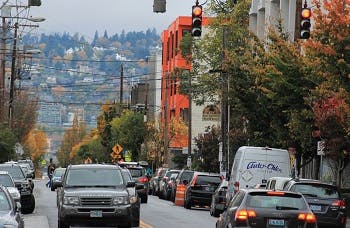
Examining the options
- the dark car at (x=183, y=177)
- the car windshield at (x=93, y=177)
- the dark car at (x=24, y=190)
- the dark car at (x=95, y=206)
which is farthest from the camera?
the dark car at (x=183, y=177)

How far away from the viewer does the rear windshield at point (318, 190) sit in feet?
97.0

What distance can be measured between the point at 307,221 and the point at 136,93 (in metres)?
115

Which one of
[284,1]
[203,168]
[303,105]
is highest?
[284,1]

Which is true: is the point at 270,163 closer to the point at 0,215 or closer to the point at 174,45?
the point at 0,215

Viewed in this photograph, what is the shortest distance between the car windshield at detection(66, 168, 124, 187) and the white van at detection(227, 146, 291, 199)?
862cm

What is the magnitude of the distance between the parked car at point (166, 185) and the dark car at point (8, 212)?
3495 cm

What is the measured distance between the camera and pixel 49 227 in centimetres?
2842

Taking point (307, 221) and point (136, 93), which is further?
point (136, 93)

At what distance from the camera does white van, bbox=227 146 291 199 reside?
34781 millimetres

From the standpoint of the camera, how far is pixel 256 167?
34969mm

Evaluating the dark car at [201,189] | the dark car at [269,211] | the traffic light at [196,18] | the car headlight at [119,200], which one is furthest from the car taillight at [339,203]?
the dark car at [201,189]

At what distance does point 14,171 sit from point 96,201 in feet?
40.6

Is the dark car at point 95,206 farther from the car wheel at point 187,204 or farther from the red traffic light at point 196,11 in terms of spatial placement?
the car wheel at point 187,204

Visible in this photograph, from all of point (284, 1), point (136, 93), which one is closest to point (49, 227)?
point (284, 1)
